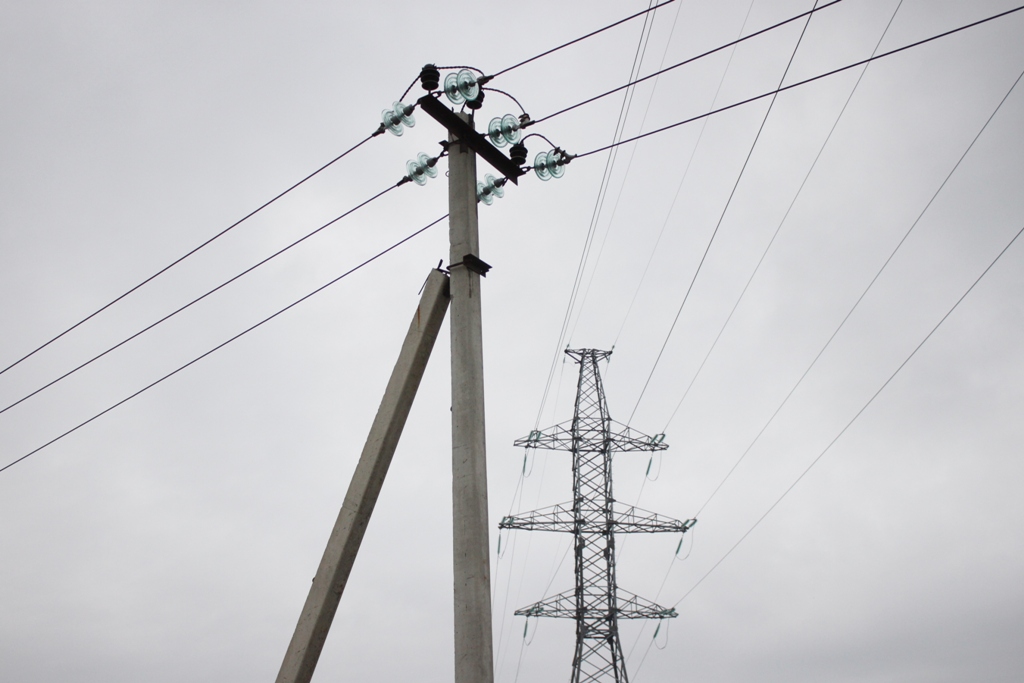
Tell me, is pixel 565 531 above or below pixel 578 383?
below

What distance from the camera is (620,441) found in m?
22.1

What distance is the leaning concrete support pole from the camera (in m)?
5.78

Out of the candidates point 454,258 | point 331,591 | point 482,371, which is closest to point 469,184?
point 454,258

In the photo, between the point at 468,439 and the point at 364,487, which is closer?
the point at 468,439

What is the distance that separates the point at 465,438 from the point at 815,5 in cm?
488

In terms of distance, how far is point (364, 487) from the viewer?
616cm

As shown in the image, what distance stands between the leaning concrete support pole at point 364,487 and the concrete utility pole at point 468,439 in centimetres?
37

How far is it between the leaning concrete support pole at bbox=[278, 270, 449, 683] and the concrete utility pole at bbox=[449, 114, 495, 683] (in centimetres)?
37

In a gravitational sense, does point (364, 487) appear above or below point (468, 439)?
below

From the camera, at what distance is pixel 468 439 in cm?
566

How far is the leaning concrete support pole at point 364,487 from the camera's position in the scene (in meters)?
5.78

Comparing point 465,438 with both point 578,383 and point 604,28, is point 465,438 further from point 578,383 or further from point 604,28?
point 578,383

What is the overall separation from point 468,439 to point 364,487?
3.70 ft

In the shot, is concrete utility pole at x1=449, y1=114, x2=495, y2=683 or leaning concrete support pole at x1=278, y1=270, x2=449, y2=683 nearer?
concrete utility pole at x1=449, y1=114, x2=495, y2=683
